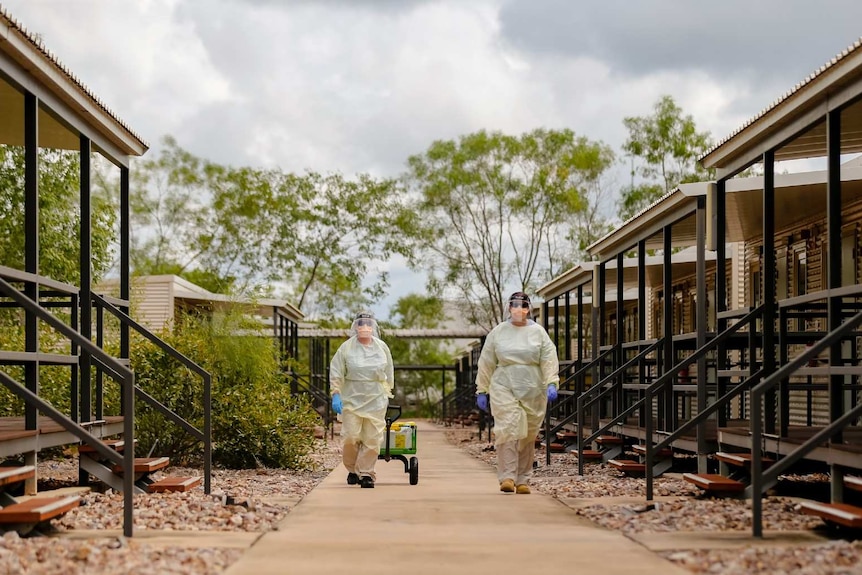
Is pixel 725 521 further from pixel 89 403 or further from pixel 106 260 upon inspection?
pixel 106 260

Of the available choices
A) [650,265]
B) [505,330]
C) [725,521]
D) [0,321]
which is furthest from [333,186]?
[725,521]

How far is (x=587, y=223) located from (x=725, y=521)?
3930cm

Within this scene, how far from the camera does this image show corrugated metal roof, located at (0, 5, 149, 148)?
866 cm

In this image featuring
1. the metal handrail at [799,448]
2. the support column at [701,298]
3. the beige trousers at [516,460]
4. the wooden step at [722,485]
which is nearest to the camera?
the metal handrail at [799,448]

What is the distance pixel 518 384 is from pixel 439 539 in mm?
Result: 4127

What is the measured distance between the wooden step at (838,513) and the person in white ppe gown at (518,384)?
3.99 m

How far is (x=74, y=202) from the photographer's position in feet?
98.2

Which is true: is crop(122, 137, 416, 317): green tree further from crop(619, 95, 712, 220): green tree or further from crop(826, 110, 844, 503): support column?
crop(826, 110, 844, 503): support column

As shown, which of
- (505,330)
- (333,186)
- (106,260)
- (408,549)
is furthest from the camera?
(333,186)

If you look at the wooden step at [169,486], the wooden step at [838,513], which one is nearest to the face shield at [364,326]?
the wooden step at [169,486]

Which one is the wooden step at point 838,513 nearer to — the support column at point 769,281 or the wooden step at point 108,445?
the support column at point 769,281

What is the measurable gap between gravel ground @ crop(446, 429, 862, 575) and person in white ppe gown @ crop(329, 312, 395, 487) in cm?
169

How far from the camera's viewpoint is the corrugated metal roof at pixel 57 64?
8.66 metres

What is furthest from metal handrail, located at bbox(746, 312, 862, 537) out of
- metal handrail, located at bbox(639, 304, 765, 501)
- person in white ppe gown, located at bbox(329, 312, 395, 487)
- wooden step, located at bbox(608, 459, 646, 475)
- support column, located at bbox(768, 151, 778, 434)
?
person in white ppe gown, located at bbox(329, 312, 395, 487)
